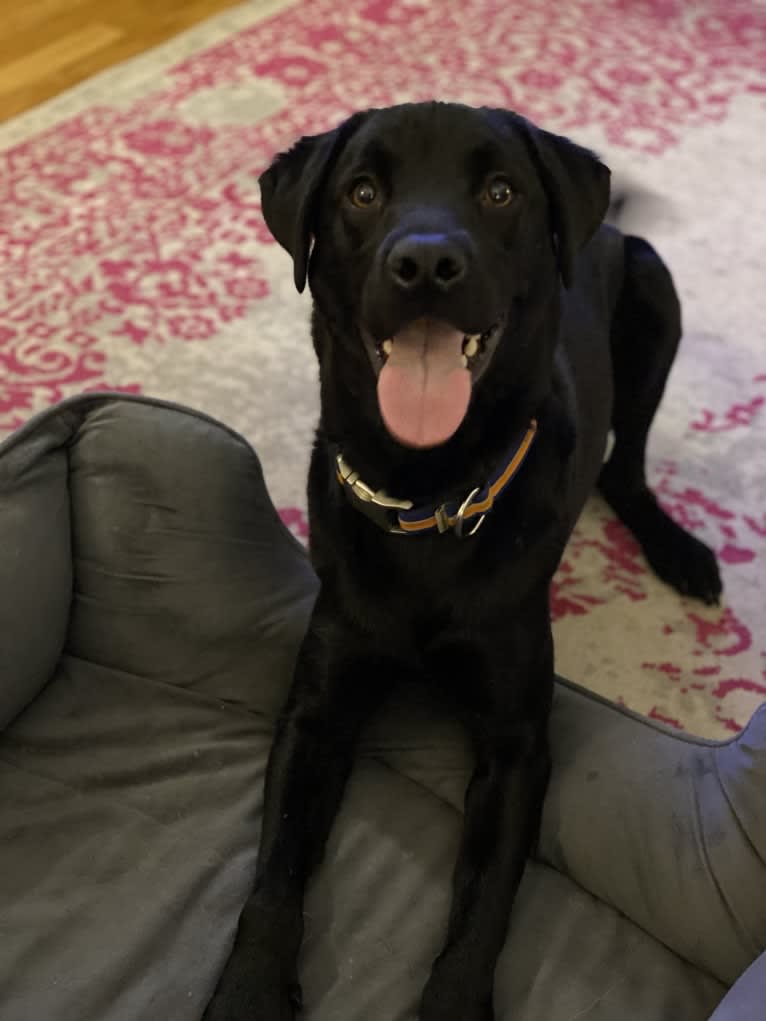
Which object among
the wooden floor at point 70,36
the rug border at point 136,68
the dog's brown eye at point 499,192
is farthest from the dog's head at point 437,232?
the wooden floor at point 70,36

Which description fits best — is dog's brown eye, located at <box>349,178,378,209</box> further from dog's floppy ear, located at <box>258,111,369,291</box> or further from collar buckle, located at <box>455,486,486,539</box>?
collar buckle, located at <box>455,486,486,539</box>

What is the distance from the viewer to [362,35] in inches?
136

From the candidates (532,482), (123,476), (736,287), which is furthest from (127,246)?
(532,482)

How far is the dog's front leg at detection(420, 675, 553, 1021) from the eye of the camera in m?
1.16

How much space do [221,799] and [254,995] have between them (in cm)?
28

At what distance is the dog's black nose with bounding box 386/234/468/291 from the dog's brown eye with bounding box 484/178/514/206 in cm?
14

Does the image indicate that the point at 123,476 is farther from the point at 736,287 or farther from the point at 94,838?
the point at 736,287

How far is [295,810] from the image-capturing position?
131 centimetres

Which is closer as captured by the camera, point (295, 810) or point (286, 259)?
point (295, 810)

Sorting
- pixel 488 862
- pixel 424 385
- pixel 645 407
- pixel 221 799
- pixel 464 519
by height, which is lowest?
pixel 221 799

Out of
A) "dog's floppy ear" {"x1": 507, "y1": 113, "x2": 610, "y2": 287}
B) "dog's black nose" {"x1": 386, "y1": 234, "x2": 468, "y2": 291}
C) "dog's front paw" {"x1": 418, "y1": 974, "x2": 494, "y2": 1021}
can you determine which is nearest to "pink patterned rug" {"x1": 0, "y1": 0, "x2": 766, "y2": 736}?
"dog's front paw" {"x1": 418, "y1": 974, "x2": 494, "y2": 1021}

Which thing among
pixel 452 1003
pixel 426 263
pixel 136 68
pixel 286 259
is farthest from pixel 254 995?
pixel 136 68

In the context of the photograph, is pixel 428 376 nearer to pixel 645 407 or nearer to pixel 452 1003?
pixel 452 1003

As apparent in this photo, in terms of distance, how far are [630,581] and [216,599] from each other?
775 mm
